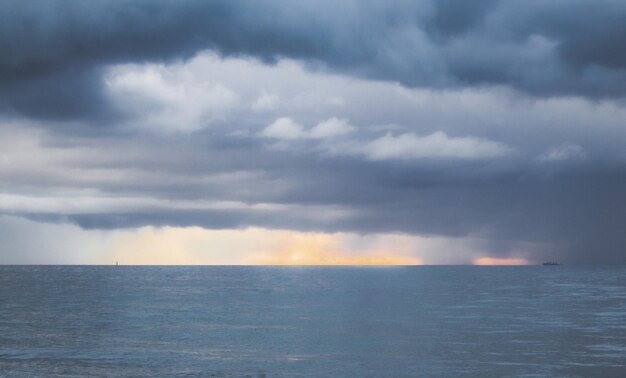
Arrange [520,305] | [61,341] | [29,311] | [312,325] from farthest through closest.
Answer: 1. [520,305]
2. [29,311]
3. [312,325]
4. [61,341]

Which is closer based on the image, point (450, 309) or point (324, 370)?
point (324, 370)

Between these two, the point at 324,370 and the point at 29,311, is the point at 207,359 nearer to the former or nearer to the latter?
the point at 324,370

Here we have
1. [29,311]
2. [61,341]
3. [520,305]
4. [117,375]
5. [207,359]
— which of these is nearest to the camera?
[117,375]

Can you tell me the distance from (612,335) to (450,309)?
41.8 meters

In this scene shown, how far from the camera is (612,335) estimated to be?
82062 mm

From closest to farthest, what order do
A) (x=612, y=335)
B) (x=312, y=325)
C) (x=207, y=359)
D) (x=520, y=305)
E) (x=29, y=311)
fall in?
(x=207, y=359), (x=612, y=335), (x=312, y=325), (x=29, y=311), (x=520, y=305)

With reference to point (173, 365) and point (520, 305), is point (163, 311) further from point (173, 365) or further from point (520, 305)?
point (520, 305)

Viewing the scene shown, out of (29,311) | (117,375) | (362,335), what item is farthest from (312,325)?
(29,311)

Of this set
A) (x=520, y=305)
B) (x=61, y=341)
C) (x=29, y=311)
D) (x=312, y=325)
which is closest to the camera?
(x=61, y=341)

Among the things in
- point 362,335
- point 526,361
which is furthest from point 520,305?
point 526,361

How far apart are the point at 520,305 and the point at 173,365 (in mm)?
90693

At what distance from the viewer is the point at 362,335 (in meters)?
82.5

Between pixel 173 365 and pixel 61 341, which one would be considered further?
pixel 61 341

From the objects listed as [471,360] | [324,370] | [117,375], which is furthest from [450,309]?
[117,375]
